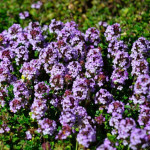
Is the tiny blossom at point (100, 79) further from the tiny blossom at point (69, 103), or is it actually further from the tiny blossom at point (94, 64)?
the tiny blossom at point (69, 103)

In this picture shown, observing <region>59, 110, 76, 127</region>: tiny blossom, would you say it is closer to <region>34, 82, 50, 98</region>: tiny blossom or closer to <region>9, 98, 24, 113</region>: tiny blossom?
<region>34, 82, 50, 98</region>: tiny blossom

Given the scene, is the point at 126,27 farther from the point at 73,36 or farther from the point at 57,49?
the point at 57,49

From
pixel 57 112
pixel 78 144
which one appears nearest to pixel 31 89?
pixel 57 112

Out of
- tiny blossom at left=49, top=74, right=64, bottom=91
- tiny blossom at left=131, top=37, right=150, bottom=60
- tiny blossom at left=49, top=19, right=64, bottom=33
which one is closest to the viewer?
tiny blossom at left=49, top=74, right=64, bottom=91

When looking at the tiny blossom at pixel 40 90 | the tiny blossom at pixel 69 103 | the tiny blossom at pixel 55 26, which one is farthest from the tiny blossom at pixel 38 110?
the tiny blossom at pixel 55 26

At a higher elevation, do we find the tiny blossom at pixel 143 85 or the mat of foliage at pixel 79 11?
Answer: the mat of foliage at pixel 79 11

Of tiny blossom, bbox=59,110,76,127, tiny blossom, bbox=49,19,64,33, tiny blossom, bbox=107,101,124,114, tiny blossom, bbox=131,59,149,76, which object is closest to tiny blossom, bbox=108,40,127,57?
tiny blossom, bbox=131,59,149,76

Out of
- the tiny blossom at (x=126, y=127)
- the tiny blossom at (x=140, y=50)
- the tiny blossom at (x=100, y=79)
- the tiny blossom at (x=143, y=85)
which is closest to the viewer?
the tiny blossom at (x=126, y=127)
